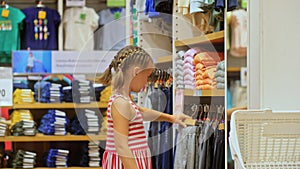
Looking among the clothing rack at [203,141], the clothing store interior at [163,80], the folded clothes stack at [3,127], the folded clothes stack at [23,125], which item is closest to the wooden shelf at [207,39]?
the clothing store interior at [163,80]

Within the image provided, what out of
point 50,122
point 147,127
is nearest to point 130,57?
point 147,127

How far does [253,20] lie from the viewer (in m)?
2.54

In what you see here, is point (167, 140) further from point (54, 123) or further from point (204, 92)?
point (54, 123)

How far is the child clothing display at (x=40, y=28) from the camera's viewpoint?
541 cm

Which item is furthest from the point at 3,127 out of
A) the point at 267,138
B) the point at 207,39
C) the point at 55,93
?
the point at 267,138

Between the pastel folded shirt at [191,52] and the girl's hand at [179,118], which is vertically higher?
the pastel folded shirt at [191,52]

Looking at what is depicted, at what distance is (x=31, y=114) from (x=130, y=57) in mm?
2869

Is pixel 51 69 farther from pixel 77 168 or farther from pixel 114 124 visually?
pixel 114 124

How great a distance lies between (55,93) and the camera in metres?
5.07

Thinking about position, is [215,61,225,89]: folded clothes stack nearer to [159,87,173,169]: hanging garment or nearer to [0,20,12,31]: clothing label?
[159,87,173,169]: hanging garment

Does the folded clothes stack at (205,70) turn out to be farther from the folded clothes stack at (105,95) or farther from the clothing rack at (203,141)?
the folded clothes stack at (105,95)

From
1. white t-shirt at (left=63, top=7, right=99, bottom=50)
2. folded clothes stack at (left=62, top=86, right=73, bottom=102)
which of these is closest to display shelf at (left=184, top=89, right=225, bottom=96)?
folded clothes stack at (left=62, top=86, right=73, bottom=102)

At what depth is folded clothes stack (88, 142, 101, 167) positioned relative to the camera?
509 cm

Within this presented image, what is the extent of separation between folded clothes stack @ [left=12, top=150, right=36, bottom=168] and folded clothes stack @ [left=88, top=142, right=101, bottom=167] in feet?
1.78
